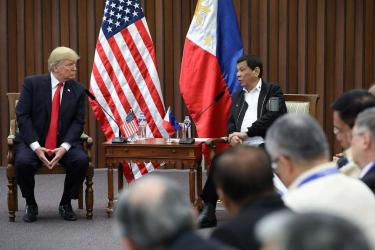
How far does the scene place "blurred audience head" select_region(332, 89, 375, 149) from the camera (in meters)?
3.17

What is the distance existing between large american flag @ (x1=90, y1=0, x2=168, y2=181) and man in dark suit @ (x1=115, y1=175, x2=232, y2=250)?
213 inches

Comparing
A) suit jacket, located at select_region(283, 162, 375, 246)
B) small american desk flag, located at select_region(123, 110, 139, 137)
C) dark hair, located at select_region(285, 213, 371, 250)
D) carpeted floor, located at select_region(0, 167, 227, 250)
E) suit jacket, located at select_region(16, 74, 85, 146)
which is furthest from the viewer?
small american desk flag, located at select_region(123, 110, 139, 137)

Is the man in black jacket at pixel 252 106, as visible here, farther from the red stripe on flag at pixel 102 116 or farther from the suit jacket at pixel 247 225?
the suit jacket at pixel 247 225

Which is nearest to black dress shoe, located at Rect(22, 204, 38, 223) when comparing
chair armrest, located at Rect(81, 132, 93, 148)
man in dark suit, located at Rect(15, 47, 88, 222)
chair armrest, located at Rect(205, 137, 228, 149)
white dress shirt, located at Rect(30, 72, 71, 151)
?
man in dark suit, located at Rect(15, 47, 88, 222)

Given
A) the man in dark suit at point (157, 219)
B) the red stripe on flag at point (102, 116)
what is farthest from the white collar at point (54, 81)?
the man in dark suit at point (157, 219)

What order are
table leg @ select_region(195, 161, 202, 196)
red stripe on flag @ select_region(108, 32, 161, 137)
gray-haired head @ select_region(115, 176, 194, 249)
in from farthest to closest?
red stripe on flag @ select_region(108, 32, 161, 137) → table leg @ select_region(195, 161, 202, 196) → gray-haired head @ select_region(115, 176, 194, 249)

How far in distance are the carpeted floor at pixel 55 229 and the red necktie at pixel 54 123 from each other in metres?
0.61

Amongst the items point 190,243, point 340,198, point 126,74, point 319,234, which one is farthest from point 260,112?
point 319,234

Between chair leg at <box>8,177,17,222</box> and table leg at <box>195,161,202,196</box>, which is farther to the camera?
table leg at <box>195,161,202,196</box>

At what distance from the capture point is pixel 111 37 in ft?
22.6

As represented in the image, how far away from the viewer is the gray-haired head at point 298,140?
237 cm

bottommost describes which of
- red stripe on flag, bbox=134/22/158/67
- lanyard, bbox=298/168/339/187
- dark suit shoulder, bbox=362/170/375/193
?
dark suit shoulder, bbox=362/170/375/193

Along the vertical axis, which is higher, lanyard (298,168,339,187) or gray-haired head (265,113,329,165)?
gray-haired head (265,113,329,165)

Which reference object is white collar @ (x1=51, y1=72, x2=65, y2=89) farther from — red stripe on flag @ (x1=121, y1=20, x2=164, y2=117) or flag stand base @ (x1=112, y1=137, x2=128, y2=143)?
red stripe on flag @ (x1=121, y1=20, x2=164, y2=117)
